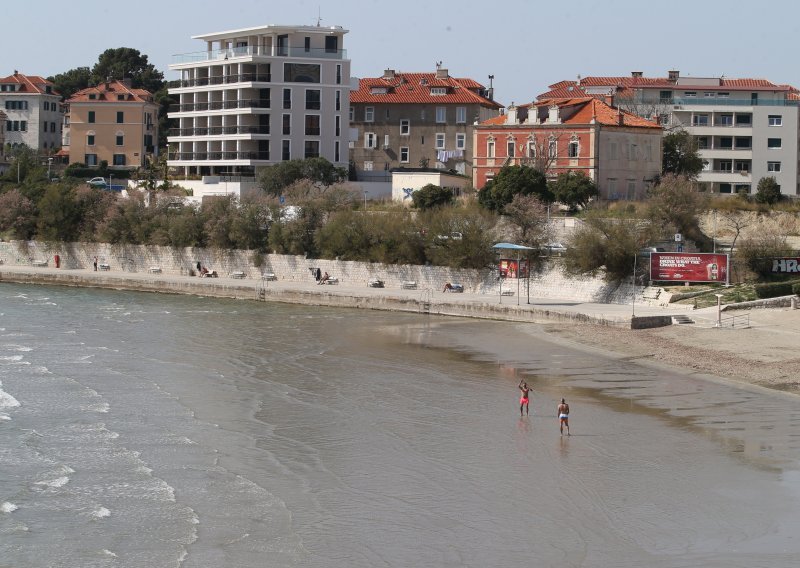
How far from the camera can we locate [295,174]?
82750mm

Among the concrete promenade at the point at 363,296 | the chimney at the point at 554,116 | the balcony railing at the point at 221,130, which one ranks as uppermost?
the balcony railing at the point at 221,130

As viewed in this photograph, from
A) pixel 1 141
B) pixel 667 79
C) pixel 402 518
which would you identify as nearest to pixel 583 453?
pixel 402 518

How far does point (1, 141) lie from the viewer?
375 feet

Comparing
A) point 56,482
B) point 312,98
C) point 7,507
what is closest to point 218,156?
point 312,98

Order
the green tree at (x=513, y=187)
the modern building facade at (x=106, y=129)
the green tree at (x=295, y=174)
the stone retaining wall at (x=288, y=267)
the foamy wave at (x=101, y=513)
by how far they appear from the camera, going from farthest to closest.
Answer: the modern building facade at (x=106, y=129), the green tree at (x=295, y=174), the green tree at (x=513, y=187), the stone retaining wall at (x=288, y=267), the foamy wave at (x=101, y=513)

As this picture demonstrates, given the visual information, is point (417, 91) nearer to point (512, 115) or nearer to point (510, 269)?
point (512, 115)

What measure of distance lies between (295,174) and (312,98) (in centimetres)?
921

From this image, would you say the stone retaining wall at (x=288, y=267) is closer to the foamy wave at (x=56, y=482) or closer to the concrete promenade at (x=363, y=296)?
the concrete promenade at (x=363, y=296)

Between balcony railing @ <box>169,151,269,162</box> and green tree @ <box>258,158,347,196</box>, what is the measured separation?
16.3 feet

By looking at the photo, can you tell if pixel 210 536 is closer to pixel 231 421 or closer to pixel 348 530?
pixel 348 530

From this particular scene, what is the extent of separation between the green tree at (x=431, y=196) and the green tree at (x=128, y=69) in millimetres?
69335

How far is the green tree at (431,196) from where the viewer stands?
7269cm

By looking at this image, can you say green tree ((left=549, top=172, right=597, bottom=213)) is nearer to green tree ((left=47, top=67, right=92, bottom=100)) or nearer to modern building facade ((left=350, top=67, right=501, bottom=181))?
modern building facade ((left=350, top=67, right=501, bottom=181))

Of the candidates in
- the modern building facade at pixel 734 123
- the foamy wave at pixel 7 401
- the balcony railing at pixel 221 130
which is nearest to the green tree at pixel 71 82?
the balcony railing at pixel 221 130
